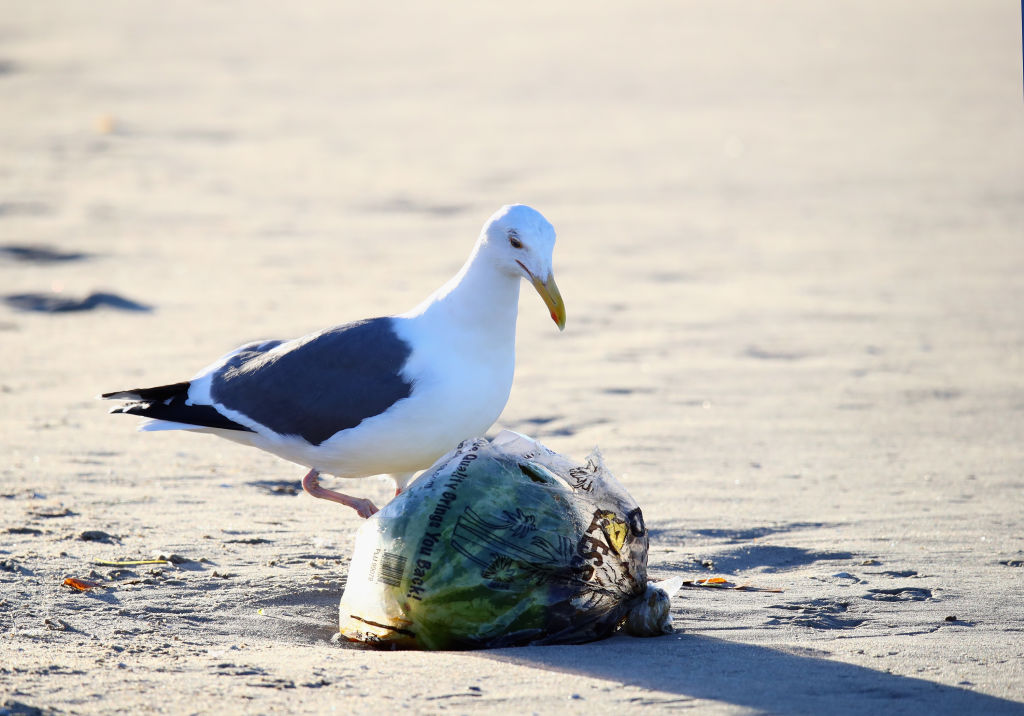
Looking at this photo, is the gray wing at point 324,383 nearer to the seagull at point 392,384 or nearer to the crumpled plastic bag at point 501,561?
the seagull at point 392,384

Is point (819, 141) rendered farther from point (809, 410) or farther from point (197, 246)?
point (809, 410)

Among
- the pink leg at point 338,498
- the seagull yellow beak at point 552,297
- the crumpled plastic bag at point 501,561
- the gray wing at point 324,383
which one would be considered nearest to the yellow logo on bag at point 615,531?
the crumpled plastic bag at point 501,561

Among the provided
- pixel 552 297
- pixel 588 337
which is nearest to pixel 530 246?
pixel 552 297

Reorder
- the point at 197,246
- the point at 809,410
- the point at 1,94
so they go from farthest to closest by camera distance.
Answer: the point at 1,94
the point at 197,246
the point at 809,410

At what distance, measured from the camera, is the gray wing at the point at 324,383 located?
485 centimetres

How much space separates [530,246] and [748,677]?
1854 mm

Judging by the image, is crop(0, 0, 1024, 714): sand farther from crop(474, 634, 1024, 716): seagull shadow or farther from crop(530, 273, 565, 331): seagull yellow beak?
crop(530, 273, 565, 331): seagull yellow beak

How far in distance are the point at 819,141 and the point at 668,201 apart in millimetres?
3606

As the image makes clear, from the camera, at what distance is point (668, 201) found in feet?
42.0

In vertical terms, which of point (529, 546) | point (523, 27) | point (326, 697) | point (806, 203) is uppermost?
point (523, 27)

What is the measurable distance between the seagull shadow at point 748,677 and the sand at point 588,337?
0.01 metres

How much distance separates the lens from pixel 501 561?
3.85 meters

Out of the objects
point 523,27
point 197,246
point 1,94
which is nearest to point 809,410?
point 197,246

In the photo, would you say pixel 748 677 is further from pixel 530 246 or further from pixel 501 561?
pixel 530 246
